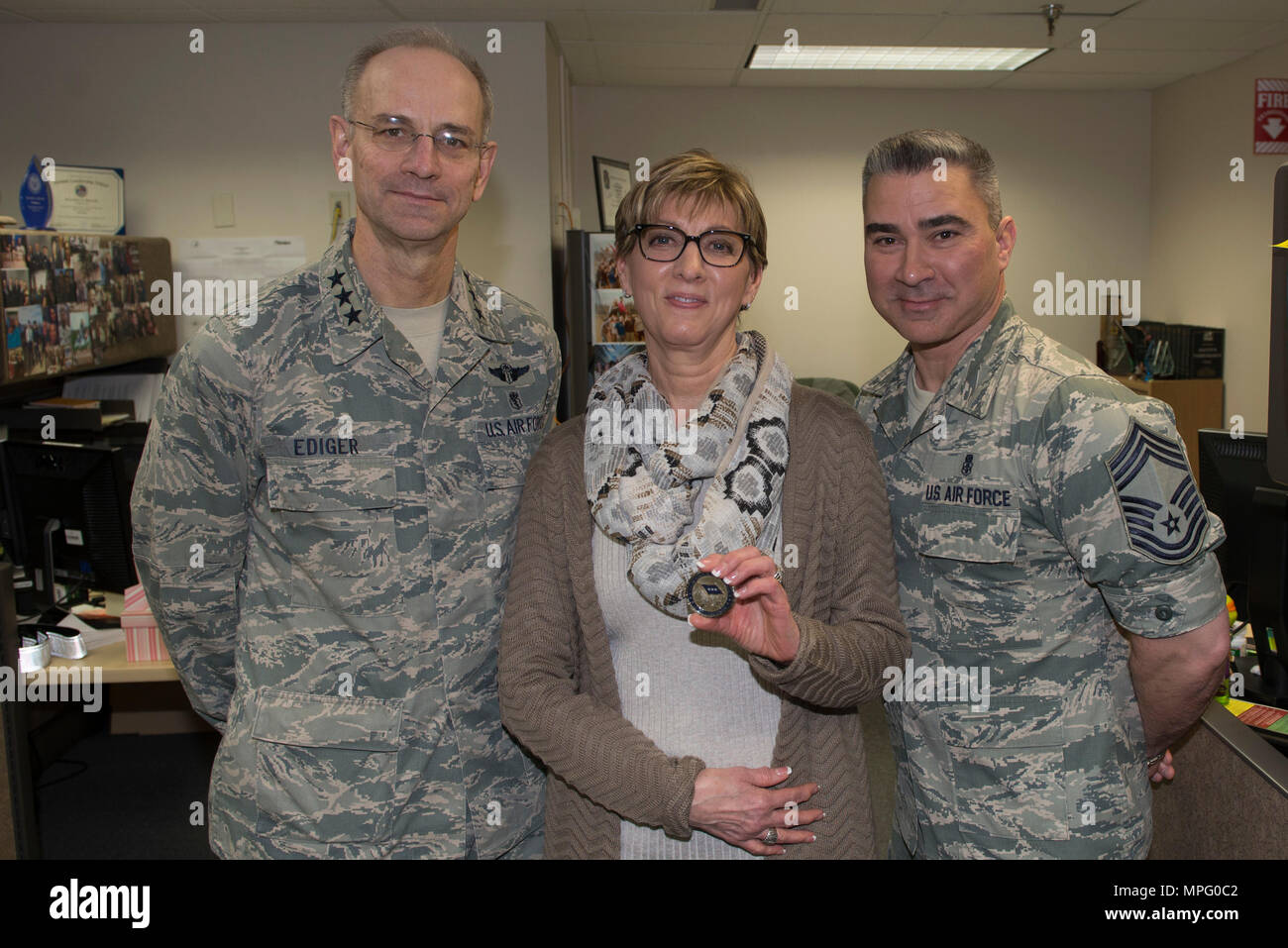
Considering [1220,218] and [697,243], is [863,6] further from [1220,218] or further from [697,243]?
[697,243]

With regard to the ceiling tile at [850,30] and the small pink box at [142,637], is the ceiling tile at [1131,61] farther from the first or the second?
the small pink box at [142,637]

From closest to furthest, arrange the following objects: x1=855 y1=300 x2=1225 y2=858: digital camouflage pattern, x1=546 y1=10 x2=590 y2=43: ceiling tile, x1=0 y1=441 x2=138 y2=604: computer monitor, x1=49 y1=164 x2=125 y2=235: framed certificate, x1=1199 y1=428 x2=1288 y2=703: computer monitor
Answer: x1=855 y1=300 x2=1225 y2=858: digital camouflage pattern < x1=1199 y1=428 x2=1288 y2=703: computer monitor < x1=0 y1=441 x2=138 y2=604: computer monitor < x1=49 y1=164 x2=125 y2=235: framed certificate < x1=546 y1=10 x2=590 y2=43: ceiling tile

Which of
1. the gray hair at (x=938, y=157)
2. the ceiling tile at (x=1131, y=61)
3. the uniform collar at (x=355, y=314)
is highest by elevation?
the ceiling tile at (x=1131, y=61)

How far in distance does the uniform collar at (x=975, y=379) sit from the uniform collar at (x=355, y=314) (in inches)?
27.8

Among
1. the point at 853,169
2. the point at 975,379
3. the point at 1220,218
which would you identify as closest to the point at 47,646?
the point at 975,379

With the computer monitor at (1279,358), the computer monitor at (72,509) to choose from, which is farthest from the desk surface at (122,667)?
the computer monitor at (1279,358)

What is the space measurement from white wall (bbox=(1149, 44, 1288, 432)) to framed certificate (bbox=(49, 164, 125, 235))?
6.03 metres

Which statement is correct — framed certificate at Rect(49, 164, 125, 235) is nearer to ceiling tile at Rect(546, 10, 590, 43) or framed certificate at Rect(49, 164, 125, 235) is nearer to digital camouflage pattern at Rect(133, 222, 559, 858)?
ceiling tile at Rect(546, 10, 590, 43)

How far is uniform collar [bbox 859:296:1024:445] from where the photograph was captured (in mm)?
1522

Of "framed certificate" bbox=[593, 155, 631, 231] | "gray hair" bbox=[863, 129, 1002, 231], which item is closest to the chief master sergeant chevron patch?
"gray hair" bbox=[863, 129, 1002, 231]

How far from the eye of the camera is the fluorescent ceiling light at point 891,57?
5688 millimetres

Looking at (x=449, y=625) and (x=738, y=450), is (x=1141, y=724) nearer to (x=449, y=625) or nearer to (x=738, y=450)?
(x=738, y=450)
